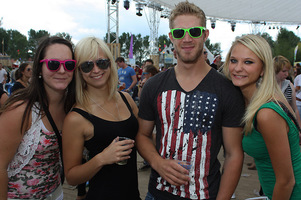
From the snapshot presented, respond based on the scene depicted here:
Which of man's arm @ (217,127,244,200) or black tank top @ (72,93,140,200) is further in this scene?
black tank top @ (72,93,140,200)

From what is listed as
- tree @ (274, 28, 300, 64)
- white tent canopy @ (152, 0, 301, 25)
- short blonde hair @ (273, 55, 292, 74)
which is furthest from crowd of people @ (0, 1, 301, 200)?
tree @ (274, 28, 300, 64)

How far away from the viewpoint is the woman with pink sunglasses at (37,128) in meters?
1.57

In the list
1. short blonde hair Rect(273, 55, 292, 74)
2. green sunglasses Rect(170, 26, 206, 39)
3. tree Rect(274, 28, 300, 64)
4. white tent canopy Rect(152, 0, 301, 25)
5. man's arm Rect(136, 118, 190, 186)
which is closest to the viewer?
man's arm Rect(136, 118, 190, 186)

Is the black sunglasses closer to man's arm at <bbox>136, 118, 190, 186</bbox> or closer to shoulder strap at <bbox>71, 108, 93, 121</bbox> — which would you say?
shoulder strap at <bbox>71, 108, 93, 121</bbox>

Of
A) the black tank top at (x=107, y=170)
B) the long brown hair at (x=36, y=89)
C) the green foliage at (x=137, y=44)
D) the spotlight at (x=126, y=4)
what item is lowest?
the black tank top at (x=107, y=170)

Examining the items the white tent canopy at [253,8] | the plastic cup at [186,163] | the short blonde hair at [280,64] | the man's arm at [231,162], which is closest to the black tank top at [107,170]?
the plastic cup at [186,163]

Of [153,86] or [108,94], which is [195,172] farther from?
[108,94]

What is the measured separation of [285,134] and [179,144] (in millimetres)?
735

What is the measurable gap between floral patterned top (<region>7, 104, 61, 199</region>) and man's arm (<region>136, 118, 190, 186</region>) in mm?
707

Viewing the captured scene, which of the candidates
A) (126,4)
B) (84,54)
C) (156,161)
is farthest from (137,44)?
(156,161)

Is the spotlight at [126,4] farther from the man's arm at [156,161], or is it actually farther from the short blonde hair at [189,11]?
the man's arm at [156,161]

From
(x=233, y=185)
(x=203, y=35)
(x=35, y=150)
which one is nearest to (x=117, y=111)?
(x=35, y=150)

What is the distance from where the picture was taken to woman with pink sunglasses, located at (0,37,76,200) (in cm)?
157

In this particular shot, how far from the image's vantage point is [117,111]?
1983mm
